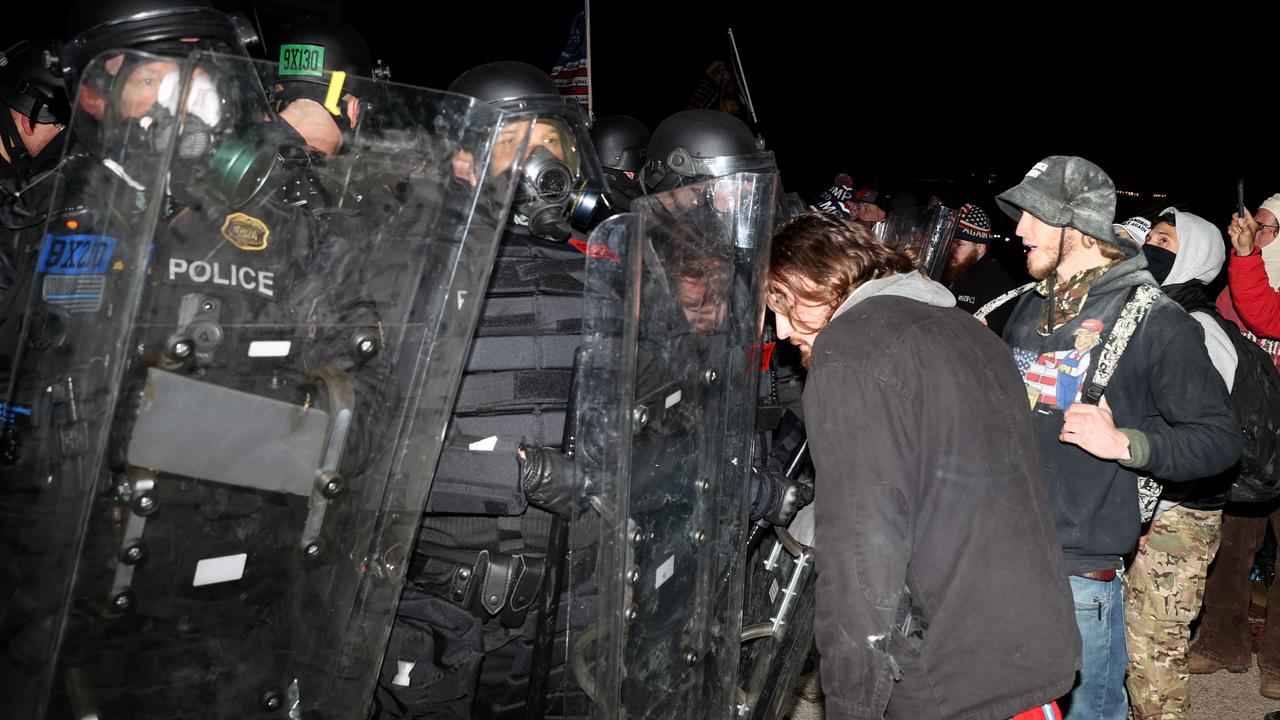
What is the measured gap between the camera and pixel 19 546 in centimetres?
155

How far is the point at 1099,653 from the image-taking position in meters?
2.59

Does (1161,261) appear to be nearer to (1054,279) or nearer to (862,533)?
(1054,279)

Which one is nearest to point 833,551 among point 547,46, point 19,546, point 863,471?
point 863,471

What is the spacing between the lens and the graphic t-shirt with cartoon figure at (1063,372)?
100 inches

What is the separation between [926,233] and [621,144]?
155 cm

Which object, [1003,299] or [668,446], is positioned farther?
[1003,299]

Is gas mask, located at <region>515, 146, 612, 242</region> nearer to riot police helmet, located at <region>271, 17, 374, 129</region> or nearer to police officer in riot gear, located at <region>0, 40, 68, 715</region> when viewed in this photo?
riot police helmet, located at <region>271, 17, 374, 129</region>

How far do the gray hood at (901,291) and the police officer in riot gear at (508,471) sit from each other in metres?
0.80

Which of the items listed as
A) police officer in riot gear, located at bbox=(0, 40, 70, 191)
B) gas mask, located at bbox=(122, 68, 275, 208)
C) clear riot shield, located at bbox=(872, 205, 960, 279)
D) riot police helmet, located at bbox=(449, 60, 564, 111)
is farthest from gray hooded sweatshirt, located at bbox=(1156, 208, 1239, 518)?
police officer in riot gear, located at bbox=(0, 40, 70, 191)

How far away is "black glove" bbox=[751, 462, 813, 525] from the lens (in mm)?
2680

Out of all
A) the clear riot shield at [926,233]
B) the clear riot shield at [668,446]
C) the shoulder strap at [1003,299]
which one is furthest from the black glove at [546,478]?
the clear riot shield at [926,233]

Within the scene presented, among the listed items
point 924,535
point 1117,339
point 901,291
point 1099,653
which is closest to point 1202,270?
point 1117,339

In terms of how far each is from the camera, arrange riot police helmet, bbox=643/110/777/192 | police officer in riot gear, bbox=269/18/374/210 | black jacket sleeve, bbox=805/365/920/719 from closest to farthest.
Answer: police officer in riot gear, bbox=269/18/374/210 → black jacket sleeve, bbox=805/365/920/719 → riot police helmet, bbox=643/110/777/192

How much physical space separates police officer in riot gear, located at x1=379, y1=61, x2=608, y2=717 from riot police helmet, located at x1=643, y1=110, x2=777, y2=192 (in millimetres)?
978
